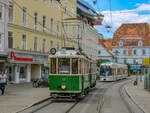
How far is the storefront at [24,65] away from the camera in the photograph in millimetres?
31744

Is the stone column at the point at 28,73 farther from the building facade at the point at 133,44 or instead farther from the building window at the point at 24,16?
the building facade at the point at 133,44

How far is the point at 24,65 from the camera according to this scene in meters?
35.1

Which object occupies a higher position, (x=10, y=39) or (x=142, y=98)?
(x=10, y=39)

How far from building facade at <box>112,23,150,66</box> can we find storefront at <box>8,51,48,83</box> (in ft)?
176

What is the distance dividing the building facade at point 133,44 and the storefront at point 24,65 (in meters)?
53.7

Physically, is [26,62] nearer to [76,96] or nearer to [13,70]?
[13,70]

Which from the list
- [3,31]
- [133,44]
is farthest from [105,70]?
[133,44]

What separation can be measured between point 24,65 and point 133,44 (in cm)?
6228

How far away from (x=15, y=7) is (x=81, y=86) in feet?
59.2

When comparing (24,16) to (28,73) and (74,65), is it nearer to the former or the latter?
(28,73)

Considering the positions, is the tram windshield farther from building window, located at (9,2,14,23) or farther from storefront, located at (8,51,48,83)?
building window, located at (9,2,14,23)

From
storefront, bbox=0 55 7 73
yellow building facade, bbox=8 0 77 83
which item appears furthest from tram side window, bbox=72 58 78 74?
storefront, bbox=0 55 7 73

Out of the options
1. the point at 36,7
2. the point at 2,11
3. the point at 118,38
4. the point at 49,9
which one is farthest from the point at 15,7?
the point at 118,38

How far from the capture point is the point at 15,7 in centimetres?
3170
